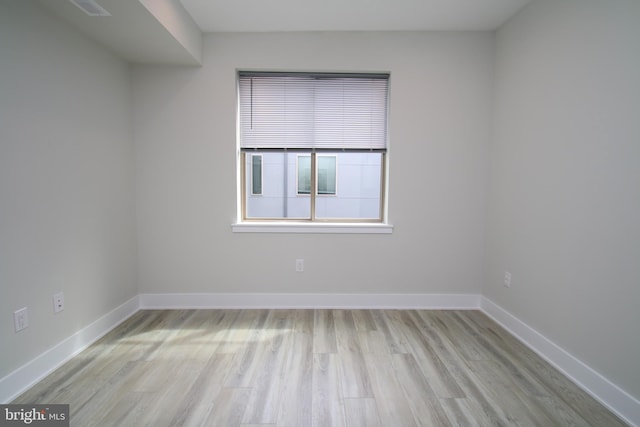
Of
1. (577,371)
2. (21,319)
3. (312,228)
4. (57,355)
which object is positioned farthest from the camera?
(312,228)

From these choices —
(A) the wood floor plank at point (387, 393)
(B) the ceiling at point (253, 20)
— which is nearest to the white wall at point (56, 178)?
(B) the ceiling at point (253, 20)

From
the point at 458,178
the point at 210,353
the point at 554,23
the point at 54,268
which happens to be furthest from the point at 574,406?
the point at 54,268

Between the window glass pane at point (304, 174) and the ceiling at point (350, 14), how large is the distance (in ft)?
3.95

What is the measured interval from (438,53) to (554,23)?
90 centimetres

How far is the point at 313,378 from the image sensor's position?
1.89 meters

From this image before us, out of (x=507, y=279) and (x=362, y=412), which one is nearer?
(x=362, y=412)

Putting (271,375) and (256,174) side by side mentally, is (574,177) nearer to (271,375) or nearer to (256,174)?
(271,375)

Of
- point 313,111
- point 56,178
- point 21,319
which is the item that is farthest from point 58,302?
point 313,111

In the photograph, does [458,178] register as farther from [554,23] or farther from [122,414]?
[122,414]

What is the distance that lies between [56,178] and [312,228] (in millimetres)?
1990

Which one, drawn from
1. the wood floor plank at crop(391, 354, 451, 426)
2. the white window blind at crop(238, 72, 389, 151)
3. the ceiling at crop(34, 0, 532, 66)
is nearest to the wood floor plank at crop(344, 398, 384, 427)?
the wood floor plank at crop(391, 354, 451, 426)

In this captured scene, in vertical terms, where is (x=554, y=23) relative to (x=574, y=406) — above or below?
above

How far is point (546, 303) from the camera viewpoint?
7.16 ft

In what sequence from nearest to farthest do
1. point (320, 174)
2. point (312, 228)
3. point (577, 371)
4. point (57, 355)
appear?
point (577, 371) < point (57, 355) < point (312, 228) < point (320, 174)
